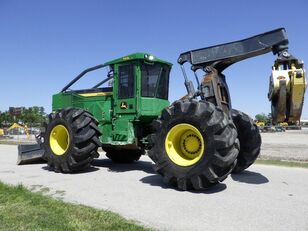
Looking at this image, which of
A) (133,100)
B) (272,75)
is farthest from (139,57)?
(272,75)

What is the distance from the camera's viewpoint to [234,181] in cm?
803

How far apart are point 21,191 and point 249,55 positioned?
544 cm

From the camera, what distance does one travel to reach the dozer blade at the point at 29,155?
38.0 feet

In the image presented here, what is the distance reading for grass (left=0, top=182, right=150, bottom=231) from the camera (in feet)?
15.2

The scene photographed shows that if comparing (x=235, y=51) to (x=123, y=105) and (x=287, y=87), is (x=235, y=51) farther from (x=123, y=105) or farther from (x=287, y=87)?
(x=123, y=105)

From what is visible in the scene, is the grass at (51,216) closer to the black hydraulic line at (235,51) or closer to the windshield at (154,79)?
the windshield at (154,79)

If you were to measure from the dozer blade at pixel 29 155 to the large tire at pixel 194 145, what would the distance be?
5586 millimetres

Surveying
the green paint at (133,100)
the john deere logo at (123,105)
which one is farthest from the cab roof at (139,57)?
the john deere logo at (123,105)

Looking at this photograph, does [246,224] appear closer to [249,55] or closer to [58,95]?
[249,55]

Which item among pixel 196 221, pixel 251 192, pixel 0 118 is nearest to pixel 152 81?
pixel 251 192

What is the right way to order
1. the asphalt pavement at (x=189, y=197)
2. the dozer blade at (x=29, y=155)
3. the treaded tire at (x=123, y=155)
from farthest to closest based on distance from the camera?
the treaded tire at (x=123, y=155)
the dozer blade at (x=29, y=155)
the asphalt pavement at (x=189, y=197)

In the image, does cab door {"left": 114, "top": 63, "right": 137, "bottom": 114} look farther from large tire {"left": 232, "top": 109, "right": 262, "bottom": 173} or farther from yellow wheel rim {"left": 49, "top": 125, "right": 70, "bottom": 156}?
large tire {"left": 232, "top": 109, "right": 262, "bottom": 173}

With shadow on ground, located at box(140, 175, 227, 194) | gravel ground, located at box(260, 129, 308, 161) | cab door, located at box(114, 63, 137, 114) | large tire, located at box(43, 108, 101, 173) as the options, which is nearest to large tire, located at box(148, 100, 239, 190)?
shadow on ground, located at box(140, 175, 227, 194)

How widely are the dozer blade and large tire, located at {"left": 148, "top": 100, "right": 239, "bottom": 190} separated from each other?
559 cm
